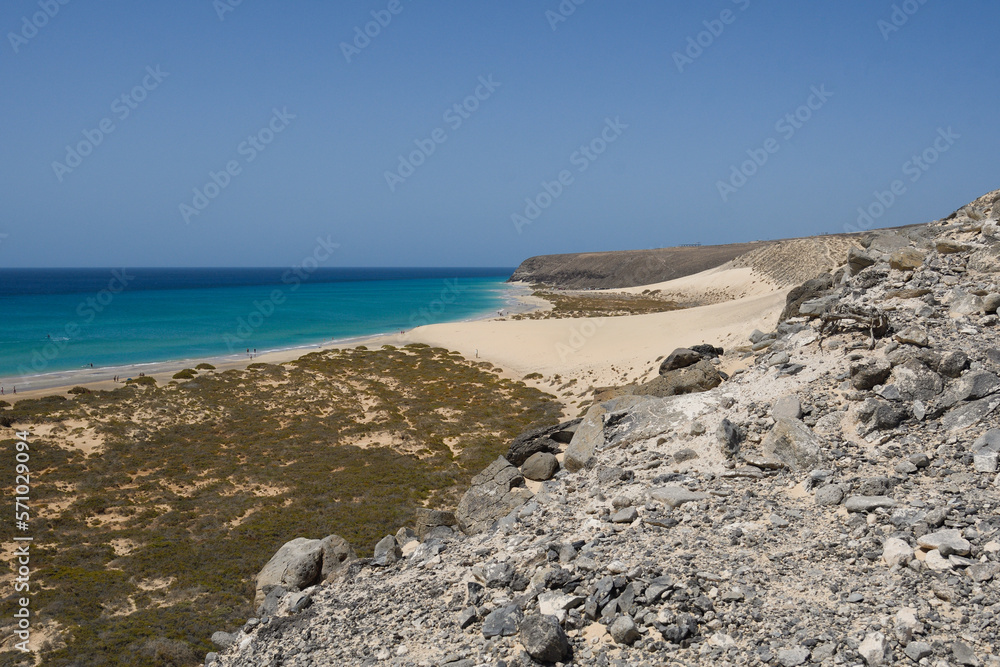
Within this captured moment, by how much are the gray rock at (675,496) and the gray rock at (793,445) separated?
1.59 m

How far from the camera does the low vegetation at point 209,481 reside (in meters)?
11.7

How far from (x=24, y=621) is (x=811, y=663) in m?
13.6

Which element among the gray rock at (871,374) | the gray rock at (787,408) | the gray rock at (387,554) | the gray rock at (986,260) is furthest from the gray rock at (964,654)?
the gray rock at (986,260)

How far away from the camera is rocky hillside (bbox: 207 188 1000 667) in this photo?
20.0 feet

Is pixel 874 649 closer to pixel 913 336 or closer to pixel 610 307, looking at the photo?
pixel 913 336

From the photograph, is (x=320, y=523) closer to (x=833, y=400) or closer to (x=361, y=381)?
(x=833, y=400)

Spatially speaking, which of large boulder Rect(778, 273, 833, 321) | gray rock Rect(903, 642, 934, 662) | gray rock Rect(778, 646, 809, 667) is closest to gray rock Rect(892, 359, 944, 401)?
gray rock Rect(903, 642, 934, 662)

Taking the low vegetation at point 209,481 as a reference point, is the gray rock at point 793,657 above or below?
above

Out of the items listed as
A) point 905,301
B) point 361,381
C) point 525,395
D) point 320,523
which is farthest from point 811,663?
point 361,381

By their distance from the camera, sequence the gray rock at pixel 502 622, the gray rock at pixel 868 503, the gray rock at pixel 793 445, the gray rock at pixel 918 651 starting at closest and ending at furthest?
the gray rock at pixel 918 651 < the gray rock at pixel 502 622 < the gray rock at pixel 868 503 < the gray rock at pixel 793 445

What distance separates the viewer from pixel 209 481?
19203mm

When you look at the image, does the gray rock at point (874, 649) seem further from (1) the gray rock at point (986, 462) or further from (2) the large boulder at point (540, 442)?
(2) the large boulder at point (540, 442)

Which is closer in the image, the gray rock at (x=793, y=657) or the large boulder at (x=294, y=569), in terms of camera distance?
the gray rock at (x=793, y=657)

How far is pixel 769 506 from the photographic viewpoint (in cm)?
824
